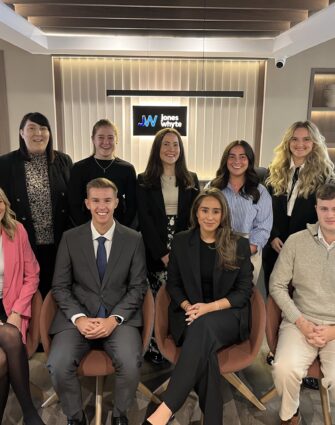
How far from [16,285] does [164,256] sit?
3.02ft

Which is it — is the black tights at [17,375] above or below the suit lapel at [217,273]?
below

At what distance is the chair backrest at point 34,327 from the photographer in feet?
6.97

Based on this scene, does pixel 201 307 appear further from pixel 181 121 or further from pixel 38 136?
pixel 181 121

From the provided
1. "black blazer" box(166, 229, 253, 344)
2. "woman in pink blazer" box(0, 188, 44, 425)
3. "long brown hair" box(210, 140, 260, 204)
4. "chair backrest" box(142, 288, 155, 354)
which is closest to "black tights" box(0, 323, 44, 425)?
"woman in pink blazer" box(0, 188, 44, 425)

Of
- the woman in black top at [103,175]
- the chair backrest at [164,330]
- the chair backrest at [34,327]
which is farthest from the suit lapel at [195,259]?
the chair backrest at [34,327]

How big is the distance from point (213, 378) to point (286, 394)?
39 cm

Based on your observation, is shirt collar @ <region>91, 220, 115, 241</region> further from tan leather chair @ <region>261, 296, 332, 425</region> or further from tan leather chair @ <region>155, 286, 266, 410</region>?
tan leather chair @ <region>261, 296, 332, 425</region>

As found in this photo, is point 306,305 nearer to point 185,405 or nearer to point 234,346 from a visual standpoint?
point 234,346

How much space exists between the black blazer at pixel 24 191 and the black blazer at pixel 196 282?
2.82 feet

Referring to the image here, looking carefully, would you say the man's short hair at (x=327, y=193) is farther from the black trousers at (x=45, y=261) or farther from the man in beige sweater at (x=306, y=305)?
the black trousers at (x=45, y=261)

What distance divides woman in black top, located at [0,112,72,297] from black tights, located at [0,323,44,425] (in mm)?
712

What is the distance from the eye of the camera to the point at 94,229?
222 cm

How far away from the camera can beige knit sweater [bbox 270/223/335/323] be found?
2.08 metres

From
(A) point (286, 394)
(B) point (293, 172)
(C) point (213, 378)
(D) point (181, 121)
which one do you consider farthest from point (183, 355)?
(D) point (181, 121)
